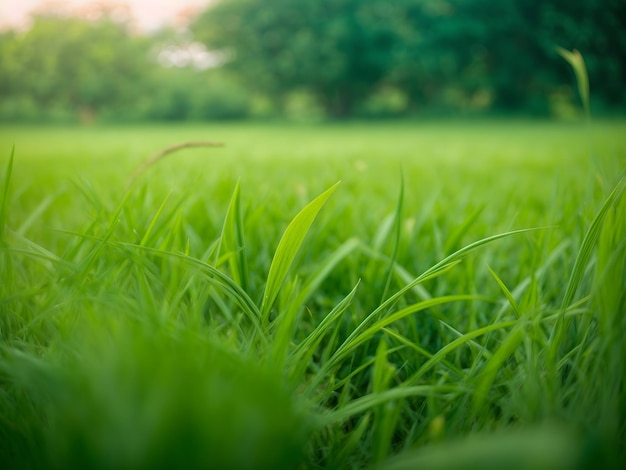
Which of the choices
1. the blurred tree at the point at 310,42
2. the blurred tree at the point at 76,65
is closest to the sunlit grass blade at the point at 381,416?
the blurred tree at the point at 76,65

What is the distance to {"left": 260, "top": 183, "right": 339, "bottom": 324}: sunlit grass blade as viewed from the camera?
348mm

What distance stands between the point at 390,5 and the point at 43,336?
16.0 meters

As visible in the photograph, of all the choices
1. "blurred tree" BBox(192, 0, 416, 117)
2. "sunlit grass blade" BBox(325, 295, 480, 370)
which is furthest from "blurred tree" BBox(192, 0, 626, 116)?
"sunlit grass blade" BBox(325, 295, 480, 370)

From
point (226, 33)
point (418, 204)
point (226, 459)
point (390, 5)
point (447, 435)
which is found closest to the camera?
point (226, 459)

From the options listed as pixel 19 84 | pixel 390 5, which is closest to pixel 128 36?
pixel 19 84

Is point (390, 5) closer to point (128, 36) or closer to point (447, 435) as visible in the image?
point (128, 36)

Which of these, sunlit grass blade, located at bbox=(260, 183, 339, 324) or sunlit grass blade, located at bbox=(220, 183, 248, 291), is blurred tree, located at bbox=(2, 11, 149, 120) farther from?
sunlit grass blade, located at bbox=(260, 183, 339, 324)

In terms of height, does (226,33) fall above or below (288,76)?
above

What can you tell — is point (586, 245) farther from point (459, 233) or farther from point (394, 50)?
point (394, 50)

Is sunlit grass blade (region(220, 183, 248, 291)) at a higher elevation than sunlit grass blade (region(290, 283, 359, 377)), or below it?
higher

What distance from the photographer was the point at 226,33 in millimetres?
16141

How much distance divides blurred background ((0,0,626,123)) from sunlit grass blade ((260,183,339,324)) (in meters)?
13.0

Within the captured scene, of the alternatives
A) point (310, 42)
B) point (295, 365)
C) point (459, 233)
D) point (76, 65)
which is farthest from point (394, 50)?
point (295, 365)

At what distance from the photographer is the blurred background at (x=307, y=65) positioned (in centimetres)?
1270
